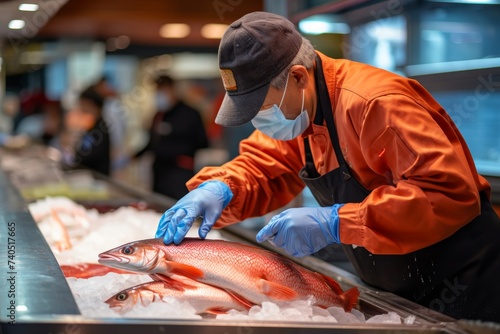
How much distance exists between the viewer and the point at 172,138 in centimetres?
724

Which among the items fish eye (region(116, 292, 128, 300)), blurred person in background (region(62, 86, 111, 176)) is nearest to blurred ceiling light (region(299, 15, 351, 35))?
fish eye (region(116, 292, 128, 300))

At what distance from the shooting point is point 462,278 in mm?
1896

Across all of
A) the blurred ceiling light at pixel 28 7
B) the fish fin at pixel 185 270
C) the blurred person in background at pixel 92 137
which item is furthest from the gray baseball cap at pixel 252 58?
the blurred person in background at pixel 92 137

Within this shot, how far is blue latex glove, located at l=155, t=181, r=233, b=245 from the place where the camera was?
1994mm

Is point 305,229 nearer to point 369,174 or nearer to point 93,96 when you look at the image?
point 369,174

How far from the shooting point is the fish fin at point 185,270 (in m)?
1.76

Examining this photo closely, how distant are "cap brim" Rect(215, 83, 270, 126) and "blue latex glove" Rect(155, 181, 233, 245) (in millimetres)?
320

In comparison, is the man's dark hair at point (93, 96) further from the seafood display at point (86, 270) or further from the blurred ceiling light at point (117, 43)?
the blurred ceiling light at point (117, 43)

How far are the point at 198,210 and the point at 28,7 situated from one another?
2.34 m

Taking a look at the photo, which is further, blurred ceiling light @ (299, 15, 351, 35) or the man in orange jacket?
blurred ceiling light @ (299, 15, 351, 35)

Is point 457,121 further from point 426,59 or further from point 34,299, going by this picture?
point 34,299

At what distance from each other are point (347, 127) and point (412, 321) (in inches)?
21.7

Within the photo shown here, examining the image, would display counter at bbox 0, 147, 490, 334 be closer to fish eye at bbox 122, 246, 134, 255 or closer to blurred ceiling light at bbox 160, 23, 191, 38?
fish eye at bbox 122, 246, 134, 255

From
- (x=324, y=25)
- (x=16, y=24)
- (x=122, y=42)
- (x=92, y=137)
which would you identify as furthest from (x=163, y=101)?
(x=122, y=42)
